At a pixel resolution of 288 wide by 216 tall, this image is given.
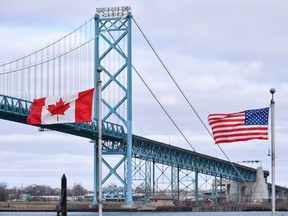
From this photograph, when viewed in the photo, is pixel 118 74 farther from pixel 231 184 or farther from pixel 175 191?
pixel 231 184

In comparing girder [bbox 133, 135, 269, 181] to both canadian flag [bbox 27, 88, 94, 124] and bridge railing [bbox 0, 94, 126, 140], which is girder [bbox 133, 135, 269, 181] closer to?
bridge railing [bbox 0, 94, 126, 140]

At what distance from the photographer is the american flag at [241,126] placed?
32906 millimetres

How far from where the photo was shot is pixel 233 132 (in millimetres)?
33000

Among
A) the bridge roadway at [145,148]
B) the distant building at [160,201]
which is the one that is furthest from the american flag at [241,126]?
the distant building at [160,201]

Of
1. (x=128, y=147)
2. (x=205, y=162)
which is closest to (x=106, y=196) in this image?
(x=128, y=147)

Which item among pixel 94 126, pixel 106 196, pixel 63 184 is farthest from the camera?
pixel 106 196

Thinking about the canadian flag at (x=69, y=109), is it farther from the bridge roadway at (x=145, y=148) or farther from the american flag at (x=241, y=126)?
the bridge roadway at (x=145, y=148)

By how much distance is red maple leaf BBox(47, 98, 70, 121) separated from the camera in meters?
31.0

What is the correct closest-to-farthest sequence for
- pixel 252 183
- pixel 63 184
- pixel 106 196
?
pixel 63 184
pixel 106 196
pixel 252 183

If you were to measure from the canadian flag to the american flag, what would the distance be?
4691mm

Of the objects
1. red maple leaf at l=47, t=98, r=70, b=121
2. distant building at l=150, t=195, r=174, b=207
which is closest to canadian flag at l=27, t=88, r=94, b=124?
red maple leaf at l=47, t=98, r=70, b=121

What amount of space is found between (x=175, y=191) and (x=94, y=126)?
57470 mm

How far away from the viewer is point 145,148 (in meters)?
114

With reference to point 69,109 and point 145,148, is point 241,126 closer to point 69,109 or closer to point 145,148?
point 69,109
